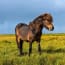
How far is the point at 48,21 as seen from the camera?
16.3 metres

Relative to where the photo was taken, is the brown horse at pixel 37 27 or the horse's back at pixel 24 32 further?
the horse's back at pixel 24 32

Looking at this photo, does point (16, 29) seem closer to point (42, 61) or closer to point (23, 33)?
point (23, 33)

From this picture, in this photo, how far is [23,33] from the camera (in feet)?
58.0

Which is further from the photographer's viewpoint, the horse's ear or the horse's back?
the horse's back

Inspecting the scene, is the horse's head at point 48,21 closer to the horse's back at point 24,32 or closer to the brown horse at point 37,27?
the brown horse at point 37,27

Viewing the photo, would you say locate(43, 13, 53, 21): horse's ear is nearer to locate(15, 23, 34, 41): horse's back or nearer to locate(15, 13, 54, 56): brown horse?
locate(15, 13, 54, 56): brown horse

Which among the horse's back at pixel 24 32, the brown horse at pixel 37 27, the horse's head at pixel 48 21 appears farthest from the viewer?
the horse's back at pixel 24 32

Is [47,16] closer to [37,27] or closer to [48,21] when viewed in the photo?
[48,21]

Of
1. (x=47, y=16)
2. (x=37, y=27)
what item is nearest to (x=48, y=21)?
(x=47, y=16)

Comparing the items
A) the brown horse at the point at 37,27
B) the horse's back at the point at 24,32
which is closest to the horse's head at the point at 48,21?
the brown horse at the point at 37,27

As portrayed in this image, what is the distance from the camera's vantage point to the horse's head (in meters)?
16.1

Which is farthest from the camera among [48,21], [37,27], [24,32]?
[24,32]

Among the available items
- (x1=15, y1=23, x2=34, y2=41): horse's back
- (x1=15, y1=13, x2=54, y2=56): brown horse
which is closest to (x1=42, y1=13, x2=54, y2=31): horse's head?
(x1=15, y1=13, x2=54, y2=56): brown horse

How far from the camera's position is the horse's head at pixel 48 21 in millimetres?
16078
